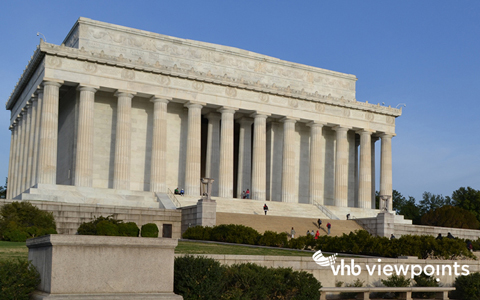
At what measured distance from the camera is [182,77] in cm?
5522

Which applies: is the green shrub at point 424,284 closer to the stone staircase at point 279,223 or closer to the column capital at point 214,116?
the stone staircase at point 279,223

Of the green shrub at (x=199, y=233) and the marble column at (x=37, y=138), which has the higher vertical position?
the marble column at (x=37, y=138)

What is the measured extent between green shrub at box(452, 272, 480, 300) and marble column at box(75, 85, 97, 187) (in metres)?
36.5

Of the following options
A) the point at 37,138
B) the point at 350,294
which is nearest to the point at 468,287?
the point at 350,294

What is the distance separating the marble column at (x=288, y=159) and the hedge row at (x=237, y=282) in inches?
1672

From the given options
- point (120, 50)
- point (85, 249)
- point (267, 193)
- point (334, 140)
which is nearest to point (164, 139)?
point (120, 50)

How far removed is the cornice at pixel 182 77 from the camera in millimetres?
50219

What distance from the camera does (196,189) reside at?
181 feet

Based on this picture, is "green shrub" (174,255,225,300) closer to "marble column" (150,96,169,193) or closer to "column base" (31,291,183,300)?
"column base" (31,291,183,300)

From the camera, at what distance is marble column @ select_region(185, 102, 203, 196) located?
55.4m

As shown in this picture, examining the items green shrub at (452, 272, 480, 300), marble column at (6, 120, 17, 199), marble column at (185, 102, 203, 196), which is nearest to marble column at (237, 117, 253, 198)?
marble column at (185, 102, 203, 196)

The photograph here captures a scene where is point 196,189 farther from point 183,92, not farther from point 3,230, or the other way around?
point 3,230

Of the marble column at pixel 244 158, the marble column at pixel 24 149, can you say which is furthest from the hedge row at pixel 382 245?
the marble column at pixel 24 149

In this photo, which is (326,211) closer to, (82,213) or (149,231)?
(149,231)
